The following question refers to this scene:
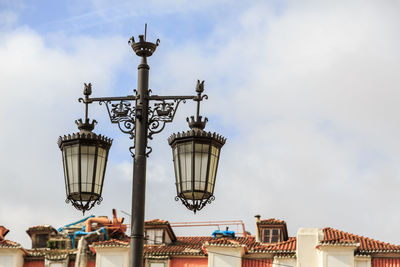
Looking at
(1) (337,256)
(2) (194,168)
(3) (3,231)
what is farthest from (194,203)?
(3) (3,231)

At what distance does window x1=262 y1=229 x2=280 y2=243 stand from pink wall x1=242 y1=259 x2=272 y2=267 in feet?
6.15

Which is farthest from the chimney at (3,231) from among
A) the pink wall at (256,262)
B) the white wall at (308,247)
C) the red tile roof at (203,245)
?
the white wall at (308,247)

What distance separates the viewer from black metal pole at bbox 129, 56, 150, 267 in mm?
A: 11688

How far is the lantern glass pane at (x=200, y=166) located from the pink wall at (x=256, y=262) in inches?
1327

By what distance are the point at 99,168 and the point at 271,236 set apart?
3537 centimetres

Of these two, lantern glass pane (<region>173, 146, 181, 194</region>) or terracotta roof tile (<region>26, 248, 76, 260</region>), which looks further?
terracotta roof tile (<region>26, 248, 76, 260</region>)

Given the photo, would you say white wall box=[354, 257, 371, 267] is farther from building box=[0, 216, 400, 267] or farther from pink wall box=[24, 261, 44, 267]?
pink wall box=[24, 261, 44, 267]

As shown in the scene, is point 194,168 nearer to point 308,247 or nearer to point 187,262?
point 308,247

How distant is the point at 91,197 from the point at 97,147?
0.72 meters

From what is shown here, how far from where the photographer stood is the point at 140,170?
1201 centimetres

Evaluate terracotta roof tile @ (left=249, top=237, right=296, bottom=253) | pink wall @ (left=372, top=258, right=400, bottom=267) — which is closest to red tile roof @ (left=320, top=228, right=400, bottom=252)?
pink wall @ (left=372, top=258, right=400, bottom=267)

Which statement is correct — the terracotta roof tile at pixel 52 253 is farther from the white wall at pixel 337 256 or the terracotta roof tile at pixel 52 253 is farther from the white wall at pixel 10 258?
the white wall at pixel 337 256

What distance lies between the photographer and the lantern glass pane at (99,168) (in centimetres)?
1266

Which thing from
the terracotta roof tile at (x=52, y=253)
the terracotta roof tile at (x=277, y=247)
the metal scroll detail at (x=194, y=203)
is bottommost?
the metal scroll detail at (x=194, y=203)
